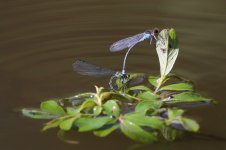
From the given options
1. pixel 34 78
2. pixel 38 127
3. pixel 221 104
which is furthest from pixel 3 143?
pixel 221 104

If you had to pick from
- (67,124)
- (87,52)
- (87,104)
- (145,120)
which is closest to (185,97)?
(145,120)

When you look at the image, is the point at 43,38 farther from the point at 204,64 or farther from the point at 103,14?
the point at 204,64

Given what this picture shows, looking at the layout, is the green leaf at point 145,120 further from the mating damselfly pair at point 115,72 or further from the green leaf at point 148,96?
the mating damselfly pair at point 115,72

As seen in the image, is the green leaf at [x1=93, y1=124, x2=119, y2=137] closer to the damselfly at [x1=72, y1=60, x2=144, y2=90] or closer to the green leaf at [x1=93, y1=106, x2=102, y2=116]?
the green leaf at [x1=93, y1=106, x2=102, y2=116]

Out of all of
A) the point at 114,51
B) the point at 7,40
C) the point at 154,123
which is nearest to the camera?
the point at 154,123

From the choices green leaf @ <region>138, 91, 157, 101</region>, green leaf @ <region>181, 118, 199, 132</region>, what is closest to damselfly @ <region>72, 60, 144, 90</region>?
green leaf @ <region>138, 91, 157, 101</region>

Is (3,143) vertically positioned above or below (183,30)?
below

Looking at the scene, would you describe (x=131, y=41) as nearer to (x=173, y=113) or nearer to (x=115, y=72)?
(x=115, y=72)
